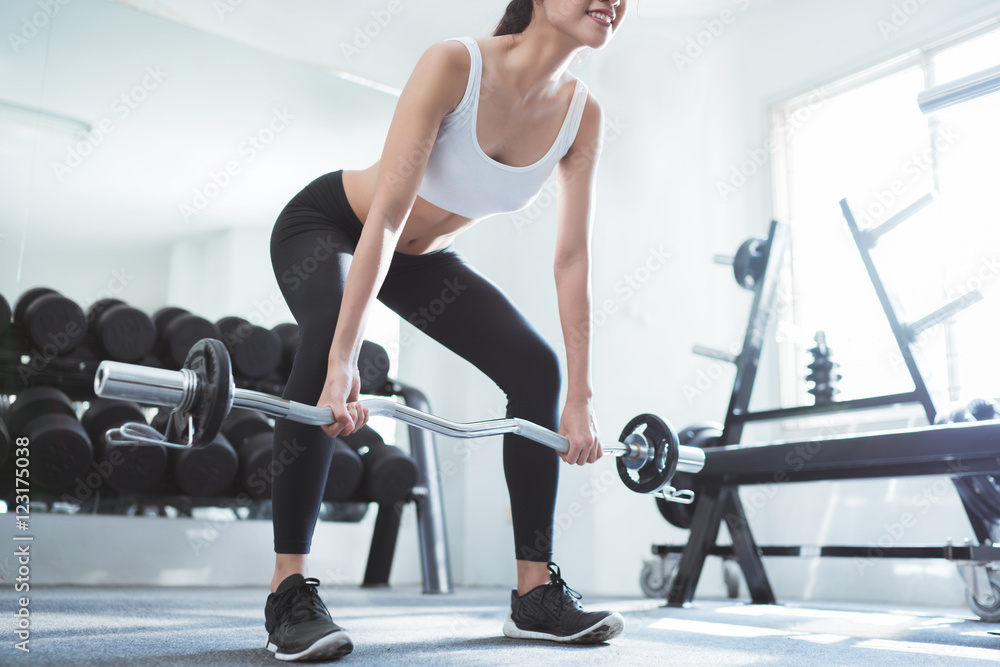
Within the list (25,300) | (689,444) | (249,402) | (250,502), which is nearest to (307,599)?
(249,402)

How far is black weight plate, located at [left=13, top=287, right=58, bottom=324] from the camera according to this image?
2.50m

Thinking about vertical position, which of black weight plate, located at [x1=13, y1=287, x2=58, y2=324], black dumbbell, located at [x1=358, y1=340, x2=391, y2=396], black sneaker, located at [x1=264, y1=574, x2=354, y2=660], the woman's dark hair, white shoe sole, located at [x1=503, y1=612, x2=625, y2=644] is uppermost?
the woman's dark hair

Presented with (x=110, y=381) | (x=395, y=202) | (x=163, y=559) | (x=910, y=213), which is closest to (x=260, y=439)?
(x=163, y=559)

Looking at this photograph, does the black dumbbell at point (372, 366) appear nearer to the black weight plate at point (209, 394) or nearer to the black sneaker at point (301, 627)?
the black sneaker at point (301, 627)

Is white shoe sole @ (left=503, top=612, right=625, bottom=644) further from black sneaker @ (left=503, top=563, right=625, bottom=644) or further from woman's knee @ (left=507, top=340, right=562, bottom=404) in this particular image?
woman's knee @ (left=507, top=340, right=562, bottom=404)

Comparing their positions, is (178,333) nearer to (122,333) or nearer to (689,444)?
(122,333)

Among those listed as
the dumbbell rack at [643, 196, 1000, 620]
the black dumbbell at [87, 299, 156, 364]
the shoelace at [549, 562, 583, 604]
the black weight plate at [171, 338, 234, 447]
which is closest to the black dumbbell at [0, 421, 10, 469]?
the black dumbbell at [87, 299, 156, 364]

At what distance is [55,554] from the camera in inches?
108

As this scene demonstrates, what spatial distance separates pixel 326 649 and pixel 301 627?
6 centimetres

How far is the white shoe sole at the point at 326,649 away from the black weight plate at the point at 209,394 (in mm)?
313

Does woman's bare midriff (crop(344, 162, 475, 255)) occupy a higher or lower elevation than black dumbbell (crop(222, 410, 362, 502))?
higher

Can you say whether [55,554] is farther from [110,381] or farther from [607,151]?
[607,151]

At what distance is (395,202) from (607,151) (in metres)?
Result: 2.70

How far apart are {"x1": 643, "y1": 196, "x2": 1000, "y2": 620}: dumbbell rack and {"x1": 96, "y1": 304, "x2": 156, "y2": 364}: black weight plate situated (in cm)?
184
